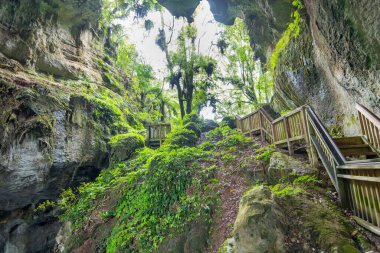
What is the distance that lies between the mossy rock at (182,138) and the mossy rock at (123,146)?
196 cm

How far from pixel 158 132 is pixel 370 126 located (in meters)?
12.0

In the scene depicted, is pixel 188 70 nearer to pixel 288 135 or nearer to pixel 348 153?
pixel 288 135

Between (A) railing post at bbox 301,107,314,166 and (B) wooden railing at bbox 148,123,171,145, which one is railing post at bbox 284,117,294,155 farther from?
(B) wooden railing at bbox 148,123,171,145

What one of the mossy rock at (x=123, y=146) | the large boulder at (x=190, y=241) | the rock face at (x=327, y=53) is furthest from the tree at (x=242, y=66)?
the large boulder at (x=190, y=241)

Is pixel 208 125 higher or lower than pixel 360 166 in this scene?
higher

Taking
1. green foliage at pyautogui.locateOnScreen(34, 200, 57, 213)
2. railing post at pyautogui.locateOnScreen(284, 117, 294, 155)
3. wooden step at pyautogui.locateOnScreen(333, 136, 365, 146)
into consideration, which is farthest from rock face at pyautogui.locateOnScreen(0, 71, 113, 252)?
wooden step at pyautogui.locateOnScreen(333, 136, 365, 146)

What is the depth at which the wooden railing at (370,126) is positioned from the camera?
5.18 meters

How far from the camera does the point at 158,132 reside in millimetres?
15586

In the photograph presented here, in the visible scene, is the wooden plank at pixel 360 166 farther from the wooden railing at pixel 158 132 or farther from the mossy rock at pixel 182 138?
the wooden railing at pixel 158 132

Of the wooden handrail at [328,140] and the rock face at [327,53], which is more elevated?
the rock face at [327,53]

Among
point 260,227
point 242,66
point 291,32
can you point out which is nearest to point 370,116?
point 260,227

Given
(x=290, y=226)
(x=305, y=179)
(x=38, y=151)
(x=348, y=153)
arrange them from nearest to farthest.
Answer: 1. (x=290, y=226)
2. (x=305, y=179)
3. (x=348, y=153)
4. (x=38, y=151)

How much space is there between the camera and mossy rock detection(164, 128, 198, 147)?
42.7 feet

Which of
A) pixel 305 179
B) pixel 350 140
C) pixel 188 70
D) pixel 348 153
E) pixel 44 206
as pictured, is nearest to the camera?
pixel 305 179
